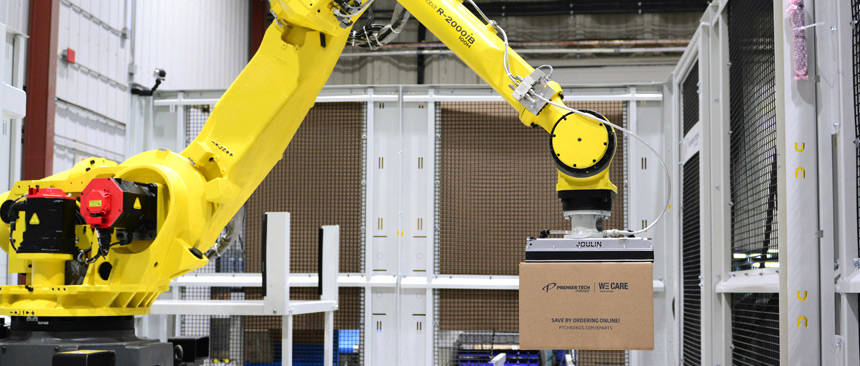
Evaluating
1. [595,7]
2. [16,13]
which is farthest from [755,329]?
[595,7]

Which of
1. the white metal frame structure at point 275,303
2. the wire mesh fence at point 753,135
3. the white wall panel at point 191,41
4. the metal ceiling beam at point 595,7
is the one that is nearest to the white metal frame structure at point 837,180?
the wire mesh fence at point 753,135

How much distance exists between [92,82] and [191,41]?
2.28 metres

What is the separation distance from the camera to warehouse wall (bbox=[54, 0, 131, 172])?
7.56 m

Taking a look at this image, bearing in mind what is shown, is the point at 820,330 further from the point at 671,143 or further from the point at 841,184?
the point at 671,143

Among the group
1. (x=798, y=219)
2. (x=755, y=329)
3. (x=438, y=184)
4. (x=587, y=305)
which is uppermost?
(x=438, y=184)

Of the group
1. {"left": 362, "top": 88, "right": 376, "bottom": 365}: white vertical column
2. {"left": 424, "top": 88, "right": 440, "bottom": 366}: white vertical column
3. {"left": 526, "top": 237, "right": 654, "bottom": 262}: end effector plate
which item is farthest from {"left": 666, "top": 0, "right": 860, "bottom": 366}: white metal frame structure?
{"left": 362, "top": 88, "right": 376, "bottom": 365}: white vertical column

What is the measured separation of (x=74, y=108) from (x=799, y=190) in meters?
6.87

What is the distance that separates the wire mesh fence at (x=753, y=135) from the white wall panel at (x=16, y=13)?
18.9 feet

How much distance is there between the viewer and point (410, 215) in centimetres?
657

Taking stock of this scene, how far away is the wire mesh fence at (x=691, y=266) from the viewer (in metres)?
5.28

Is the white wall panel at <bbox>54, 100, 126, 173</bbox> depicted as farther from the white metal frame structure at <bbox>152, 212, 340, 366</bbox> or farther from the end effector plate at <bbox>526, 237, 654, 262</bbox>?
the end effector plate at <bbox>526, 237, 654, 262</bbox>

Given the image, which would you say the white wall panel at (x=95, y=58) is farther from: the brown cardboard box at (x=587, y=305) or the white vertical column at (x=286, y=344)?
the brown cardboard box at (x=587, y=305)

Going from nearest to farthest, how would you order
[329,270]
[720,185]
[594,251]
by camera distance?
[594,251], [720,185], [329,270]

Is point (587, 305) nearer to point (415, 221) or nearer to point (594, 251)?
point (594, 251)
